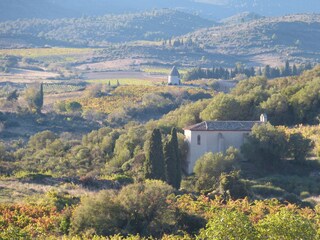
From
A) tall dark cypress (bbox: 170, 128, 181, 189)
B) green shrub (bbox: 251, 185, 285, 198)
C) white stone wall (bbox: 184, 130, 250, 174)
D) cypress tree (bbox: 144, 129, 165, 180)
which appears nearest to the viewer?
green shrub (bbox: 251, 185, 285, 198)

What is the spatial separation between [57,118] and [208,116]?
36.7 metres

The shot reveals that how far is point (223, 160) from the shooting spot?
54.6 metres

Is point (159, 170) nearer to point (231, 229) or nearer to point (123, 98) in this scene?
point (231, 229)

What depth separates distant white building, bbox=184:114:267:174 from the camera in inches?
2333

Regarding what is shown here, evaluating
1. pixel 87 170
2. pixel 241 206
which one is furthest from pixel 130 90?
pixel 241 206

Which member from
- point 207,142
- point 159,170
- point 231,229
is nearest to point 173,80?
point 207,142

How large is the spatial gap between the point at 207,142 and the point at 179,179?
7.56 meters

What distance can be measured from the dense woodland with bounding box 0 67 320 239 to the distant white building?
2.67 feet

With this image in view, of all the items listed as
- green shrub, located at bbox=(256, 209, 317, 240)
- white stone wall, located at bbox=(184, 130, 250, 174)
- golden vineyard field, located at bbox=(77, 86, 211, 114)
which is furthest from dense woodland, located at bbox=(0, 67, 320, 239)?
golden vineyard field, located at bbox=(77, 86, 211, 114)

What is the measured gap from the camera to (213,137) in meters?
59.8

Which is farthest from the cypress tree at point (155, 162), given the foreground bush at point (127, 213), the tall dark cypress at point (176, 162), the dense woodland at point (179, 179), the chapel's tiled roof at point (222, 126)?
the foreground bush at point (127, 213)

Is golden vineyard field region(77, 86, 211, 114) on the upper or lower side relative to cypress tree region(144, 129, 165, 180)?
lower

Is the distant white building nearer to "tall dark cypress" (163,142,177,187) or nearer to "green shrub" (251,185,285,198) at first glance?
"tall dark cypress" (163,142,177,187)

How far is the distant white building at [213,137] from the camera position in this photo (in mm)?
59250
